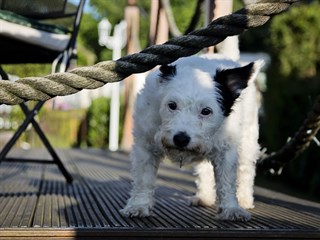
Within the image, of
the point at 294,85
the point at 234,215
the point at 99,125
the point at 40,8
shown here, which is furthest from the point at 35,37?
the point at 99,125

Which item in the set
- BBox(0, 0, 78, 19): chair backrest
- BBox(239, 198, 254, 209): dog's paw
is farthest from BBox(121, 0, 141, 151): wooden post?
BBox(239, 198, 254, 209): dog's paw

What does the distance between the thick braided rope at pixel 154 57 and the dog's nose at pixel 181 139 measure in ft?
1.10

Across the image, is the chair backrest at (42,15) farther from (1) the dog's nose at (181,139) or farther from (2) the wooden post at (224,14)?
(1) the dog's nose at (181,139)

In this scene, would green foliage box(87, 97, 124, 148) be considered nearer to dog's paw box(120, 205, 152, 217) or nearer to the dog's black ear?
dog's paw box(120, 205, 152, 217)

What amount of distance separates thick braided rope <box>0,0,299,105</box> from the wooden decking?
52 centimetres

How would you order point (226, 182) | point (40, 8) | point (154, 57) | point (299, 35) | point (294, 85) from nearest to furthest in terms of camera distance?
point (154, 57) → point (226, 182) → point (40, 8) → point (294, 85) → point (299, 35)

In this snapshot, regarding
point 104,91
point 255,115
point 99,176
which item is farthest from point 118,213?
point 104,91

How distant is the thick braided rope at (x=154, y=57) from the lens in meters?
2.49

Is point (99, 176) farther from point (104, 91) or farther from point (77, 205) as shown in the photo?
point (104, 91)

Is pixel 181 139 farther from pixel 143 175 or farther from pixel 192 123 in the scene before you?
pixel 143 175

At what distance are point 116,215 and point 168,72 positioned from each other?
0.68 meters

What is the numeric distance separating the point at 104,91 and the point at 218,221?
28.1 m

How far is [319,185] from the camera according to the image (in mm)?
7816

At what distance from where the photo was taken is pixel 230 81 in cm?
294
